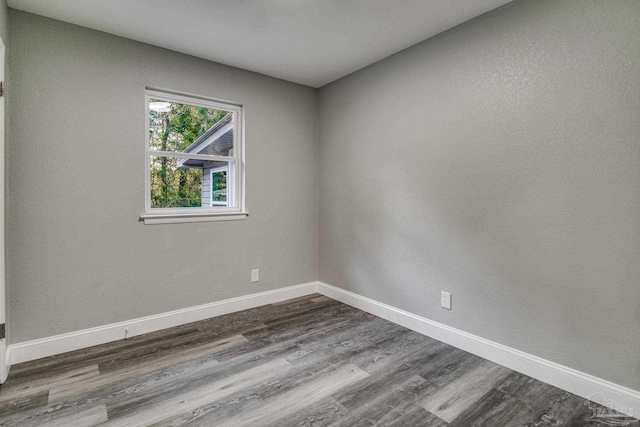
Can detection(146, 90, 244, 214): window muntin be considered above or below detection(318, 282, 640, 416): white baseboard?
above

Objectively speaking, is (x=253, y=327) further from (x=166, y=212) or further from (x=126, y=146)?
(x=126, y=146)

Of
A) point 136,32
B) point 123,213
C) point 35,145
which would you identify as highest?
point 136,32

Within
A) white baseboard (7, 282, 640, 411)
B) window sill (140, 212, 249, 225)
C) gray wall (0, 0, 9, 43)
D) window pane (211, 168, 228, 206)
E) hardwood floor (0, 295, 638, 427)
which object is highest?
gray wall (0, 0, 9, 43)

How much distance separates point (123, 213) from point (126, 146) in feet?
1.81

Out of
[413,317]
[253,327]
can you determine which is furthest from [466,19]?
[253,327]

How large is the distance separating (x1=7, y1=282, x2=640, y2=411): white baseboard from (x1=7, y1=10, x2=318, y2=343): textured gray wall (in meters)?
0.07

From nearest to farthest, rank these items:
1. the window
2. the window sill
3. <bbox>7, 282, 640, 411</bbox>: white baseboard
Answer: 1. <bbox>7, 282, 640, 411</bbox>: white baseboard
2. the window sill
3. the window

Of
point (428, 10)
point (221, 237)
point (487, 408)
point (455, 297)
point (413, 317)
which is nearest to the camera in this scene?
point (487, 408)

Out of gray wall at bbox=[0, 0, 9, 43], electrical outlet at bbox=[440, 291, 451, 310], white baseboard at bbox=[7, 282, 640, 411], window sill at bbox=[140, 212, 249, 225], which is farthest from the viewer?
window sill at bbox=[140, 212, 249, 225]

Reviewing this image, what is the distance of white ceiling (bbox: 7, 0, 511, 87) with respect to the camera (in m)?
2.18

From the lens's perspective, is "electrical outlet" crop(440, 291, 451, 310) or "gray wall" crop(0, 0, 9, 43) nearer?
"gray wall" crop(0, 0, 9, 43)

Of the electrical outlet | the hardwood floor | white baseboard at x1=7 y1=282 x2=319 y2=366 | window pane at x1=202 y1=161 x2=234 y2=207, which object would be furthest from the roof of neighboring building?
the electrical outlet

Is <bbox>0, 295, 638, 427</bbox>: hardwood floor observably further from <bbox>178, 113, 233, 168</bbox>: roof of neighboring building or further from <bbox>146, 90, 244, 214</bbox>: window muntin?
<bbox>178, 113, 233, 168</bbox>: roof of neighboring building

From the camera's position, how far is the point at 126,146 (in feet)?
8.78
